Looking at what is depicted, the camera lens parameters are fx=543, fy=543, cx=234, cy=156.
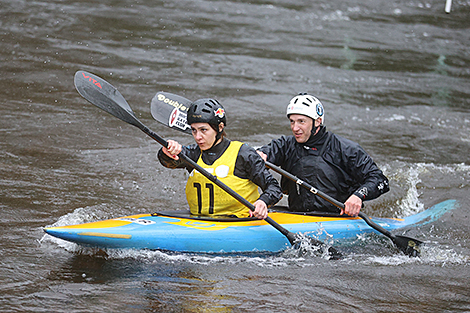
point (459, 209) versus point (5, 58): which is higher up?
point (5, 58)

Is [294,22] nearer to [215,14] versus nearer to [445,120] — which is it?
[215,14]

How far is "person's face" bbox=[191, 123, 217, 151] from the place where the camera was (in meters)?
4.50

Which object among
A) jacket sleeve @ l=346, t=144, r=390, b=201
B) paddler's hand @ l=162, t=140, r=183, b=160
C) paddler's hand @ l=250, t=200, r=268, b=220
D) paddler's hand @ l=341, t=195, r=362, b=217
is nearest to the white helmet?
jacket sleeve @ l=346, t=144, r=390, b=201

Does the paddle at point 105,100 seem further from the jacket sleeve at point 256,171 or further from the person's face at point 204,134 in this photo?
the person's face at point 204,134

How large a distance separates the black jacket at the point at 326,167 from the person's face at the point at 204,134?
879 mm

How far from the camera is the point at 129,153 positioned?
25.5 feet

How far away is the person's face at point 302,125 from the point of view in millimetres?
5137

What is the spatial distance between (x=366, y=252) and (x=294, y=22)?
43.8 ft

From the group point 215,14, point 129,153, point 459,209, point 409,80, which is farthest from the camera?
point 215,14

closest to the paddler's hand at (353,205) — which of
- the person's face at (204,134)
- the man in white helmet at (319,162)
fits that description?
the man in white helmet at (319,162)

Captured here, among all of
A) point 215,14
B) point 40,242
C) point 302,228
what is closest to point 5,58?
point 215,14

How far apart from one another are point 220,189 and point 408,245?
1.86 m

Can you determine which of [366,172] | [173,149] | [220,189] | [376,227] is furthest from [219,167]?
[376,227]

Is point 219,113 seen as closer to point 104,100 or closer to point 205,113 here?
point 205,113
